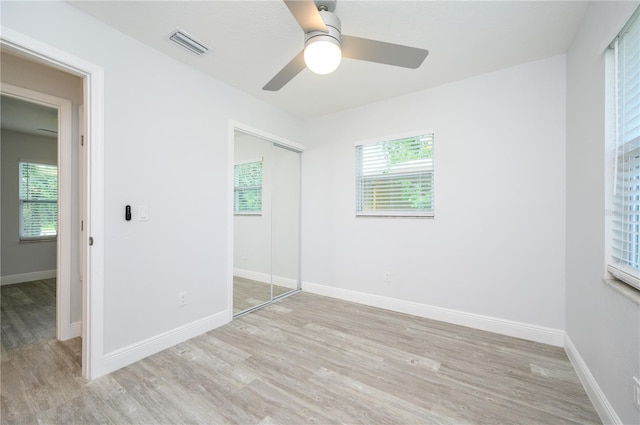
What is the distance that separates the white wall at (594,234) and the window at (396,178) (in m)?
1.20

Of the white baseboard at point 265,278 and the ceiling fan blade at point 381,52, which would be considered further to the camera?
the white baseboard at point 265,278

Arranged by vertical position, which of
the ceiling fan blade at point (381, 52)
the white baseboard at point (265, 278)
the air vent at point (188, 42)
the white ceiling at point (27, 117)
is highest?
the air vent at point (188, 42)

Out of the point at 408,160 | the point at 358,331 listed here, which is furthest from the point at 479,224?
the point at 358,331

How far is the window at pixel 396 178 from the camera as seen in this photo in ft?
9.89

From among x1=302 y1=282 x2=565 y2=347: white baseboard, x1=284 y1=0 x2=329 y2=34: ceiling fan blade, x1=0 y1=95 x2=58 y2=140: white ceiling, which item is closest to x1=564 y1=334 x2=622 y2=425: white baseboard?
x1=302 y1=282 x2=565 y2=347: white baseboard

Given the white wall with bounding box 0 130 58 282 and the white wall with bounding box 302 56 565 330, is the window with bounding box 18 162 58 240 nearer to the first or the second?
the white wall with bounding box 0 130 58 282

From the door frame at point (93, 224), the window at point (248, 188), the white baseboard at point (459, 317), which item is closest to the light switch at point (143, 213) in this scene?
the door frame at point (93, 224)

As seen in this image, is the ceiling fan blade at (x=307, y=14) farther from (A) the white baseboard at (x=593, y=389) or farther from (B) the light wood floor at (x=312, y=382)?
(A) the white baseboard at (x=593, y=389)

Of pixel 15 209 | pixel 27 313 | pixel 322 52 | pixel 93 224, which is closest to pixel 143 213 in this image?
pixel 93 224

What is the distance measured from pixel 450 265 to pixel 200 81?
3245mm

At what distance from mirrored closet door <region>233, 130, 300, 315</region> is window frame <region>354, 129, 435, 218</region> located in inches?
39.3

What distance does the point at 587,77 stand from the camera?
5.99 ft

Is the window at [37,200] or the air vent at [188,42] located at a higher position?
the air vent at [188,42]

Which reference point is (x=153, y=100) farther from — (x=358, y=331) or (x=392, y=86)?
(x=358, y=331)
